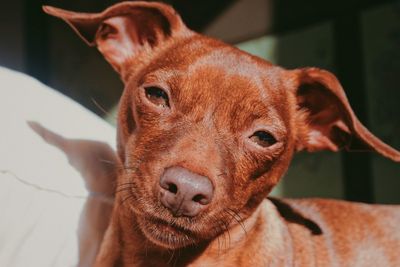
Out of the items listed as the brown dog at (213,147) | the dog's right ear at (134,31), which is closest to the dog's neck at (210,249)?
the brown dog at (213,147)

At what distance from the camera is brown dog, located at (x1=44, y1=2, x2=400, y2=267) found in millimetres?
1794

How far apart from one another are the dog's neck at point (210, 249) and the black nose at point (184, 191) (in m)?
0.43

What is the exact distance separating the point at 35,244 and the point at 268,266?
1.01 metres

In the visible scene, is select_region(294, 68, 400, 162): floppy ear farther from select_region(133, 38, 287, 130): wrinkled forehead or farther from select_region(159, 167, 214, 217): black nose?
select_region(159, 167, 214, 217): black nose

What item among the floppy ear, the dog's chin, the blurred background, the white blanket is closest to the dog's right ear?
the white blanket

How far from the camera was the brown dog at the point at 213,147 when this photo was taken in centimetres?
179

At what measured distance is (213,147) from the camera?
1.83m

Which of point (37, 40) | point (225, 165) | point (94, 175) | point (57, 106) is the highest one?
point (225, 165)

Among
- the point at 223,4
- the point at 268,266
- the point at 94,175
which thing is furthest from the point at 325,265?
the point at 223,4

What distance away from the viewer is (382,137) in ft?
13.2

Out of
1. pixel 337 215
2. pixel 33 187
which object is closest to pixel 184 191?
pixel 33 187

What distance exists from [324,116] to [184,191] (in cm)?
118

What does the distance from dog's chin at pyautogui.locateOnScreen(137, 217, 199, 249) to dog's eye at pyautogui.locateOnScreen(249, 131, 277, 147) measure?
482mm

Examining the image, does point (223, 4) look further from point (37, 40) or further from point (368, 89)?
point (37, 40)
